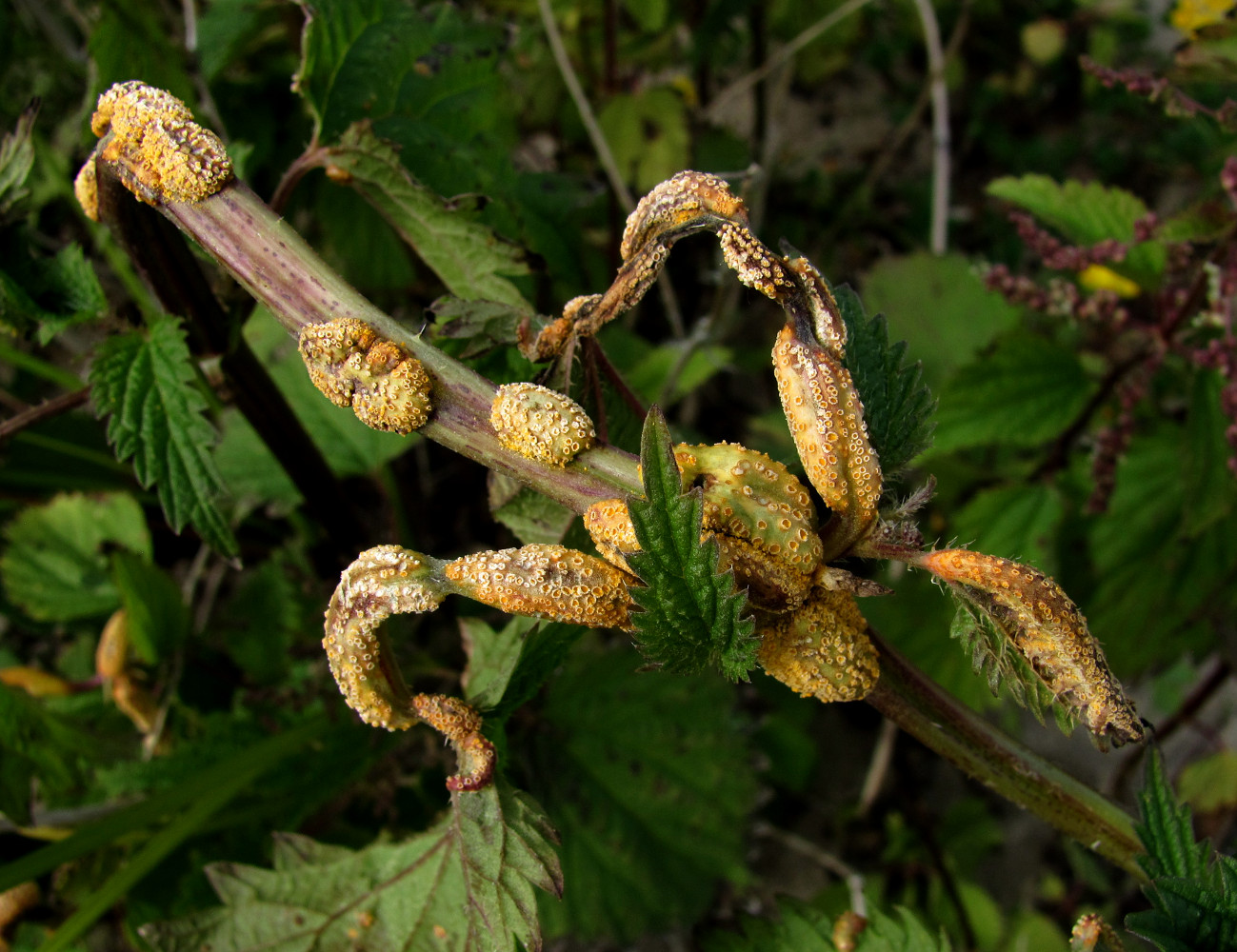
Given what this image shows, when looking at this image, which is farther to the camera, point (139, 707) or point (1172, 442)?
point (1172, 442)

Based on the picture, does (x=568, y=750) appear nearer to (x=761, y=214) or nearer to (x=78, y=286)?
(x=78, y=286)

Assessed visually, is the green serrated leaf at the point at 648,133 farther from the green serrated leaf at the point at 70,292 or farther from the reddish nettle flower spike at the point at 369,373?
the reddish nettle flower spike at the point at 369,373

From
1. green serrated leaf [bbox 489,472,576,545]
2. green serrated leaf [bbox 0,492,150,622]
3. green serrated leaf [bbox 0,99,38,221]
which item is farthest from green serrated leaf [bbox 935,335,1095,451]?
green serrated leaf [bbox 0,492,150,622]

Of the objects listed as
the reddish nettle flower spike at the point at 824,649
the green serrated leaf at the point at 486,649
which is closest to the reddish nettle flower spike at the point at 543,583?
the reddish nettle flower spike at the point at 824,649

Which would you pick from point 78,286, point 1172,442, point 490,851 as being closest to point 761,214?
point 1172,442

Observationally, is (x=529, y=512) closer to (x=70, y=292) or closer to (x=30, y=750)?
(x=70, y=292)

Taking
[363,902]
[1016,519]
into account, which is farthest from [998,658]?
[1016,519]

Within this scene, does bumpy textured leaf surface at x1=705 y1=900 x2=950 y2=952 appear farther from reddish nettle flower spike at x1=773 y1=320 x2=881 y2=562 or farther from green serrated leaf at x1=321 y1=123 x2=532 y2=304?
green serrated leaf at x1=321 y1=123 x2=532 y2=304
